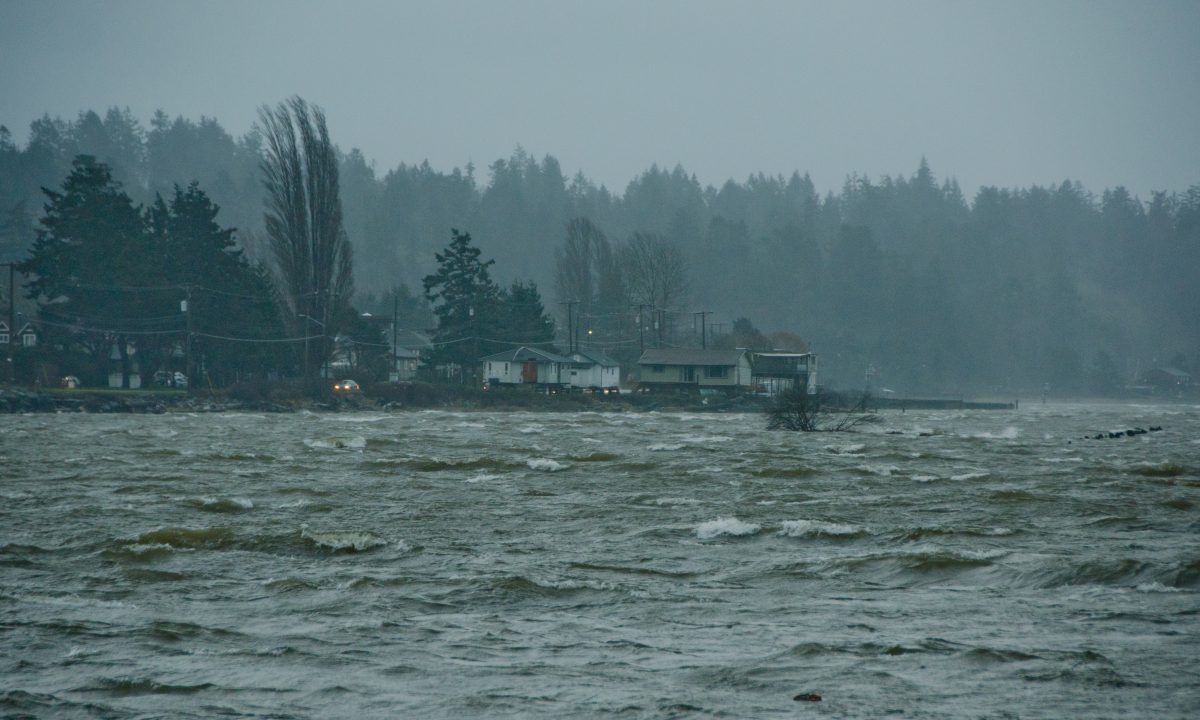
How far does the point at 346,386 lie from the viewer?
73562 millimetres

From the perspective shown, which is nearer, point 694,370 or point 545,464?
point 545,464

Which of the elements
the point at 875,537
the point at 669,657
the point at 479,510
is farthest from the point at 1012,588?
the point at 479,510

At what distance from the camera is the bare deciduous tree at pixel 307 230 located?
229 ft

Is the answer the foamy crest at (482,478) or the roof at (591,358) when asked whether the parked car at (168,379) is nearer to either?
the roof at (591,358)

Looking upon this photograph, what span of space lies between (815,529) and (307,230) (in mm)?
60906

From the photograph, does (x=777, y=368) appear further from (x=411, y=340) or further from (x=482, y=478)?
(x=482, y=478)

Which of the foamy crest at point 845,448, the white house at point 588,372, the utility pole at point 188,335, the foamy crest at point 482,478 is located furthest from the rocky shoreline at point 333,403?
the foamy crest at point 482,478

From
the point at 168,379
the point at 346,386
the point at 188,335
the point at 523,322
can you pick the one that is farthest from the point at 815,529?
the point at 523,322

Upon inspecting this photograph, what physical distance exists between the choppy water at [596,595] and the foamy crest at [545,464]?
5.84 ft

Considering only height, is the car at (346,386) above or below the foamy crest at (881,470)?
above

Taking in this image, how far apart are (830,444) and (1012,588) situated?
76.9 feet

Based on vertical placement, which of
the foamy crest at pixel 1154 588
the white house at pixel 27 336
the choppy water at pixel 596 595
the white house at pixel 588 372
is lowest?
the choppy water at pixel 596 595

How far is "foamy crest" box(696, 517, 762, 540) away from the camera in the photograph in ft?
46.0

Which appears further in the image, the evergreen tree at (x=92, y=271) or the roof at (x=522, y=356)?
the roof at (x=522, y=356)
